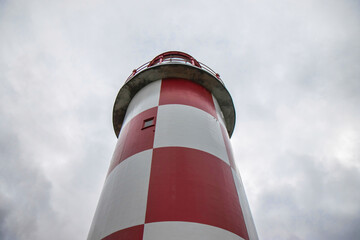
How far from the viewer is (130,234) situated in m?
3.96

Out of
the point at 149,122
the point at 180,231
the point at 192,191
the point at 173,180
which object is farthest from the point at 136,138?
the point at 180,231

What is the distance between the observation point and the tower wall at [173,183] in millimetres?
4020

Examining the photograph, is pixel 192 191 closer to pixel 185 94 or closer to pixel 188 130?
pixel 188 130

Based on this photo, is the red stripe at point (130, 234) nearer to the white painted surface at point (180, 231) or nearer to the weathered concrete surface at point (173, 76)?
the white painted surface at point (180, 231)

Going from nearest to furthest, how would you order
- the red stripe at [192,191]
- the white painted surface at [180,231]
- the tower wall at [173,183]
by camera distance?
the white painted surface at [180,231]
the tower wall at [173,183]
the red stripe at [192,191]

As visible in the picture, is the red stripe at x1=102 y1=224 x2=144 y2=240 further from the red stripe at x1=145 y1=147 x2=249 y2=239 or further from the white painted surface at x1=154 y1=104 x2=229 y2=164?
the white painted surface at x1=154 y1=104 x2=229 y2=164

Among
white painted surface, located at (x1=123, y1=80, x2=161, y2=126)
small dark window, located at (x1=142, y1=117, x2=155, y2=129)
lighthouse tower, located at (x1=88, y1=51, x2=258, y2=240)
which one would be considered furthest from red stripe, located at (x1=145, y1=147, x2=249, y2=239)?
white painted surface, located at (x1=123, y1=80, x2=161, y2=126)

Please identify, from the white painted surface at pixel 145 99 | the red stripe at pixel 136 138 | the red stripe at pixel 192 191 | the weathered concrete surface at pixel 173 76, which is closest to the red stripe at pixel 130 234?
the red stripe at pixel 192 191

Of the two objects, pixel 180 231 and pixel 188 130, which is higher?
pixel 188 130

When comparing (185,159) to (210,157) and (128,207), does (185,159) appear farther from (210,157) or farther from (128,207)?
(128,207)

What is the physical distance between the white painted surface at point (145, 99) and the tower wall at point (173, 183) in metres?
0.15

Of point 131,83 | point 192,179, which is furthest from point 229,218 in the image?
point 131,83

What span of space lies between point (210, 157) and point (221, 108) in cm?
438

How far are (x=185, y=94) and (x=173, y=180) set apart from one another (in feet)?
12.0
